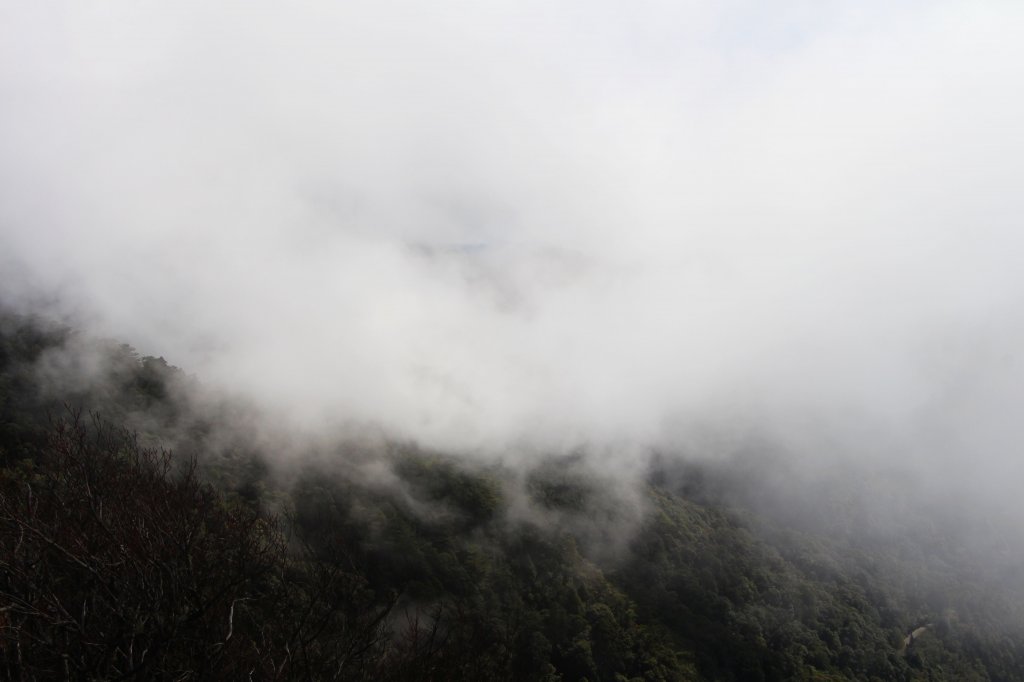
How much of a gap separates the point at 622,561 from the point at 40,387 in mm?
150860

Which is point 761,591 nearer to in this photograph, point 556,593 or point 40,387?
point 556,593

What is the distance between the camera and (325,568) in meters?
22.8

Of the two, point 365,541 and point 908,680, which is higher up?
point 365,541

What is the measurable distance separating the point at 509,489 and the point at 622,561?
136 feet

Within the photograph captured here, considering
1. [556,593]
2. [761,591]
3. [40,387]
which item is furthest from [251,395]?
[761,591]

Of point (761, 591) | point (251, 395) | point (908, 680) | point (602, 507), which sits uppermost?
point (251, 395)

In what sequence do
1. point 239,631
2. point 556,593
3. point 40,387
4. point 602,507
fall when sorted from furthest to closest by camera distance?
point 602,507, point 556,593, point 40,387, point 239,631

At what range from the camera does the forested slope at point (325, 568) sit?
43.0 ft

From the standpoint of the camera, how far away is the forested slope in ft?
43.0

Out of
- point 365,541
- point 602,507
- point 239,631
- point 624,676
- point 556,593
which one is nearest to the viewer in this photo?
point 239,631

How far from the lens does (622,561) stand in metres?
Answer: 170

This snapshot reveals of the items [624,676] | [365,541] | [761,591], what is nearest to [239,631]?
[365,541]

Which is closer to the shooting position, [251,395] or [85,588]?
[85,588]

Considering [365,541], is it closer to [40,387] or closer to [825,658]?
[40,387]
